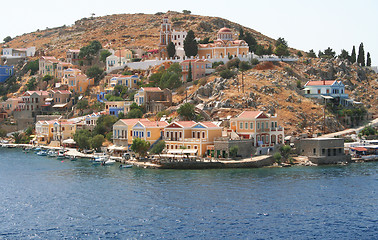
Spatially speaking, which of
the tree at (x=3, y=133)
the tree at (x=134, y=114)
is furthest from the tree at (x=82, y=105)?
the tree at (x=134, y=114)

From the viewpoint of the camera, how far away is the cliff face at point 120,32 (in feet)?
426

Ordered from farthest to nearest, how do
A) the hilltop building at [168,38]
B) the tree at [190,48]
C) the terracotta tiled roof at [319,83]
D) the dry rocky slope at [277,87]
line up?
the hilltop building at [168,38] → the tree at [190,48] → the terracotta tiled roof at [319,83] → the dry rocky slope at [277,87]

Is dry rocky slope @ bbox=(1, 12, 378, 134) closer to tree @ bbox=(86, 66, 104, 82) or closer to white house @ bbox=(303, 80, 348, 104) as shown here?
white house @ bbox=(303, 80, 348, 104)

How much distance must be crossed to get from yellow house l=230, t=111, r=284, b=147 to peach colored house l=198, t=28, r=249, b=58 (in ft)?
99.9

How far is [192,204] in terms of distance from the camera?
43000mm

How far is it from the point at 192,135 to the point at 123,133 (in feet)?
36.8

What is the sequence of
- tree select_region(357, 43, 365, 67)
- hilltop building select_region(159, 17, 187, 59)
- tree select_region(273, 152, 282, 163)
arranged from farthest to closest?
hilltop building select_region(159, 17, 187, 59) → tree select_region(357, 43, 365, 67) → tree select_region(273, 152, 282, 163)

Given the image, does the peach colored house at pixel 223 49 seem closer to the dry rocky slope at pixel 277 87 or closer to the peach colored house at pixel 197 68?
the peach colored house at pixel 197 68

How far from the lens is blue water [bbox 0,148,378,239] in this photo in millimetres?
36719

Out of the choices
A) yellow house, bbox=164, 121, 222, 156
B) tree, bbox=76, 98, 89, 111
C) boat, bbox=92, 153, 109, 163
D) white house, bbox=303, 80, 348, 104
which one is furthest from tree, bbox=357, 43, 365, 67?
boat, bbox=92, 153, 109, 163

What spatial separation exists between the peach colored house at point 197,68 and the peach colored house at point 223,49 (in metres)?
6.02

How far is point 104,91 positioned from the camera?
323 ft

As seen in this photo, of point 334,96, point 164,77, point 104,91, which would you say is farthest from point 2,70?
point 334,96

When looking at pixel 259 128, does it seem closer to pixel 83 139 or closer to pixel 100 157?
pixel 100 157
